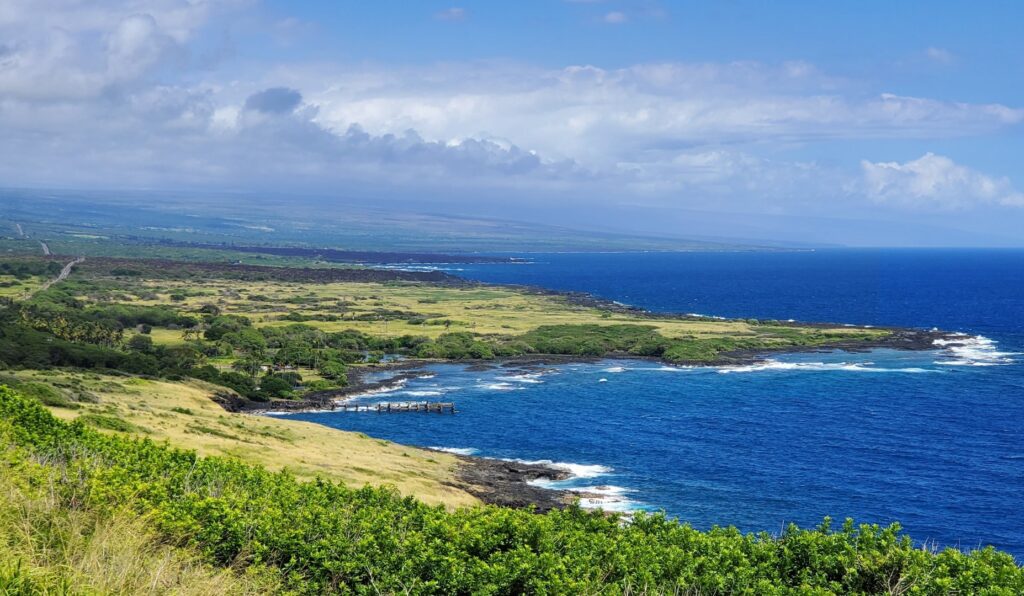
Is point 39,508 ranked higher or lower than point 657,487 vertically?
higher

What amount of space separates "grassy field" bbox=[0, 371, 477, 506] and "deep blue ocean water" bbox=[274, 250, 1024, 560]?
9092 mm

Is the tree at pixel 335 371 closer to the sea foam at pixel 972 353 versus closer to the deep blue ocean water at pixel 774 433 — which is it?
the deep blue ocean water at pixel 774 433

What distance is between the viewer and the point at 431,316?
537 ft

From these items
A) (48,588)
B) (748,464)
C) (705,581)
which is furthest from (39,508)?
(748,464)

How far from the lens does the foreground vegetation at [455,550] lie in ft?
74.0

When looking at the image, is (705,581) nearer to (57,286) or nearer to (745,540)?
(745,540)

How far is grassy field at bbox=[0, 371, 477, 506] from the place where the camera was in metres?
52.3

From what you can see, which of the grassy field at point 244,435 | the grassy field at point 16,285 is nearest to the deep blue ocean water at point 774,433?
the grassy field at point 244,435

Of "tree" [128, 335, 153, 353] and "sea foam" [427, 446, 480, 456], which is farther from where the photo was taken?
"tree" [128, 335, 153, 353]

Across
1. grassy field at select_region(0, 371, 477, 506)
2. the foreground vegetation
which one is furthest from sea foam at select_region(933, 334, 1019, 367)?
the foreground vegetation

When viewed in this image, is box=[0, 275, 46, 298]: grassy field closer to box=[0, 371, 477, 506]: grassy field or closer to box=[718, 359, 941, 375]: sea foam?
box=[0, 371, 477, 506]: grassy field

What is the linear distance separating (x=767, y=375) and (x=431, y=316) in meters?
74.5

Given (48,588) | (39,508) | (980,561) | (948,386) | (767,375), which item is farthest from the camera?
(767,375)

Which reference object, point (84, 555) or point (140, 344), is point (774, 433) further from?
point (140, 344)
